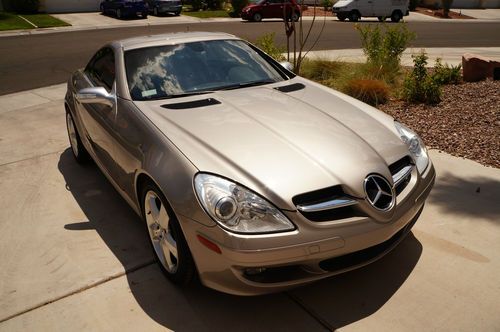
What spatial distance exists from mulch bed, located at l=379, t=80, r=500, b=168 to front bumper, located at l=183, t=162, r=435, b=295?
2753mm

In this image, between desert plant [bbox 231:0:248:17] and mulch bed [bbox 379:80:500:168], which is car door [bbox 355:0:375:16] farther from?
mulch bed [bbox 379:80:500:168]

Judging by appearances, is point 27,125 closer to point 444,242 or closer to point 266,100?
point 266,100

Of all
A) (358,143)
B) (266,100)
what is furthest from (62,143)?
(358,143)

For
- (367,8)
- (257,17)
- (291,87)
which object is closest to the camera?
(291,87)

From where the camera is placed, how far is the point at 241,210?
8.02ft

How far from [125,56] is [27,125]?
3.31m

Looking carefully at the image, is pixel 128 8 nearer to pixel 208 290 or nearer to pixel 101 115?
pixel 101 115

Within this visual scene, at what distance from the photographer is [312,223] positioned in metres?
2.42

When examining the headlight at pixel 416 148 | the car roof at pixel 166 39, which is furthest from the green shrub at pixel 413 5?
the headlight at pixel 416 148

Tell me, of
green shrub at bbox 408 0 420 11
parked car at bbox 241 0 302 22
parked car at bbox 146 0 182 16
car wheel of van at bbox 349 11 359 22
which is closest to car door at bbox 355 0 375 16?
car wheel of van at bbox 349 11 359 22

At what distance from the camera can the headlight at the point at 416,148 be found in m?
3.11

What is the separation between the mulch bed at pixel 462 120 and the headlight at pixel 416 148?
1795 mm

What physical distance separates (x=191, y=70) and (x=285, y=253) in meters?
2.00

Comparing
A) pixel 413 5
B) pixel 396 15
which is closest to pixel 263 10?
pixel 396 15
